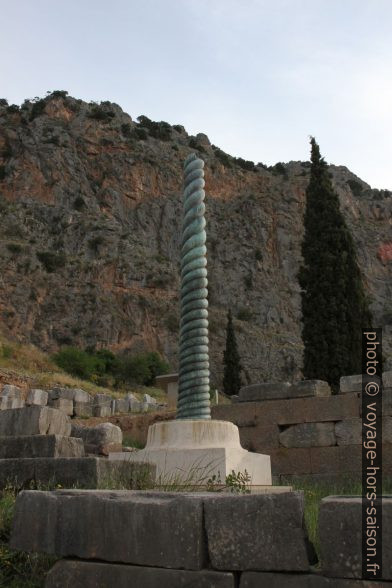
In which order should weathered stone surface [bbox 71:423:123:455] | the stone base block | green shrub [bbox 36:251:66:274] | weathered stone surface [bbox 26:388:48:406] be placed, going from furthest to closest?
green shrub [bbox 36:251:66:274]
weathered stone surface [bbox 26:388:48:406]
weathered stone surface [bbox 71:423:123:455]
the stone base block

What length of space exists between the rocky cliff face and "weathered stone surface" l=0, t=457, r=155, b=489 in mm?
36231

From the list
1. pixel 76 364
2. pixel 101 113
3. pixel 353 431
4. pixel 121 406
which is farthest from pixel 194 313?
pixel 101 113

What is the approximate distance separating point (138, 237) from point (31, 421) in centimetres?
5478

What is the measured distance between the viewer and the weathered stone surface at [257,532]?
3.19 meters

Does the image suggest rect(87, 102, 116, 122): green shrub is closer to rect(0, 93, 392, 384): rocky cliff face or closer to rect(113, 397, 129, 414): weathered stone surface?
rect(0, 93, 392, 384): rocky cliff face

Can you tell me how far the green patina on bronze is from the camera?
704 centimetres

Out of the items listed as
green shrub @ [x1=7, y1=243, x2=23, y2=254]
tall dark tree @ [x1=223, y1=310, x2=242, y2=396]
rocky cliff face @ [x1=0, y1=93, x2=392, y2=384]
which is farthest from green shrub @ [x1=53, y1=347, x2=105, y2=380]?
green shrub @ [x1=7, y1=243, x2=23, y2=254]

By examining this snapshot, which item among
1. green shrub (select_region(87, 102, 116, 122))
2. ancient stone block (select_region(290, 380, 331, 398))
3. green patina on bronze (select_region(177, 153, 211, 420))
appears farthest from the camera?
green shrub (select_region(87, 102, 116, 122))

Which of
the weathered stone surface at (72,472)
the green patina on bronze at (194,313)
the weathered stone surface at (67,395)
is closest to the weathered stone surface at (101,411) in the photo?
the weathered stone surface at (67,395)

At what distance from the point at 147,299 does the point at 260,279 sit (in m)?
16.2

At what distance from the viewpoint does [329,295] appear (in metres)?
21.1

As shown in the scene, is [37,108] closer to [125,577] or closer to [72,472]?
→ [72,472]

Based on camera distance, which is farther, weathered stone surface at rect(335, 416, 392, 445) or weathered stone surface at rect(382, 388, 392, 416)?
weathered stone surface at rect(382, 388, 392, 416)

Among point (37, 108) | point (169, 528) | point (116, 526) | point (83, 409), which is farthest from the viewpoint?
point (37, 108)
